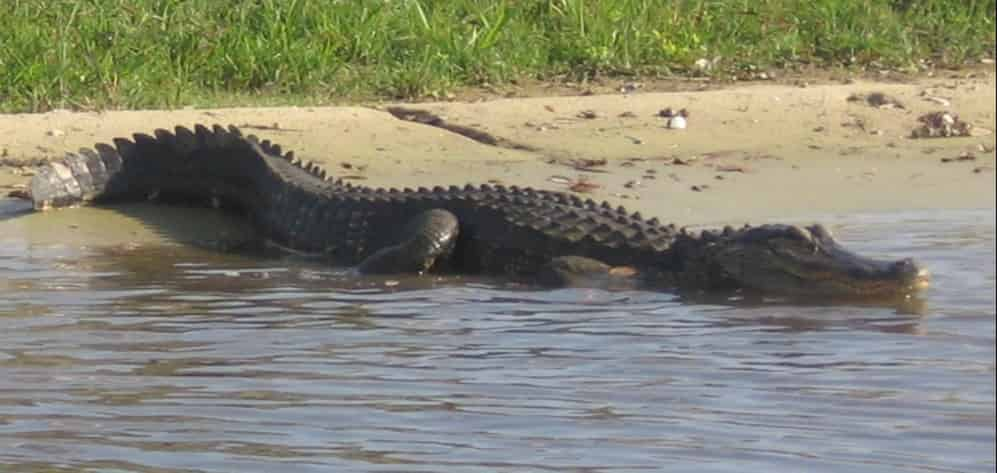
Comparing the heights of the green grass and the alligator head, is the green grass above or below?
above

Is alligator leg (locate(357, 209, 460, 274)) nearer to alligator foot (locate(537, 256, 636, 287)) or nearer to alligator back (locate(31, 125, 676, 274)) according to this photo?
alligator back (locate(31, 125, 676, 274))

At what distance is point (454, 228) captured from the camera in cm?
691

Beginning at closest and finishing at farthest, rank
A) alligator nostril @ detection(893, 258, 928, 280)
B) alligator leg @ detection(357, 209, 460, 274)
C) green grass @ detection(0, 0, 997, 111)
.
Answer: alligator nostril @ detection(893, 258, 928, 280), alligator leg @ detection(357, 209, 460, 274), green grass @ detection(0, 0, 997, 111)

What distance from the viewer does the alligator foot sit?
6.58 m

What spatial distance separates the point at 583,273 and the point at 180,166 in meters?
1.95

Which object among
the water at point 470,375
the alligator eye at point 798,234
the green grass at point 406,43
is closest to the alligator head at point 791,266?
the alligator eye at point 798,234

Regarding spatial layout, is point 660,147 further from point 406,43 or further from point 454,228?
point 406,43

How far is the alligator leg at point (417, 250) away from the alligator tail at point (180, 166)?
3.00 ft

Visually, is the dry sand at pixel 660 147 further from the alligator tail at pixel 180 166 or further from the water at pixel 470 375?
the water at pixel 470 375

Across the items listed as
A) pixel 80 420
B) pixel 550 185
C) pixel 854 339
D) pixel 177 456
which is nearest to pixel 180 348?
pixel 80 420

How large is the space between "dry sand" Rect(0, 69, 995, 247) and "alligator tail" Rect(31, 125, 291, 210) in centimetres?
17

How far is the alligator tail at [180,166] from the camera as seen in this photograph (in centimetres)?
762

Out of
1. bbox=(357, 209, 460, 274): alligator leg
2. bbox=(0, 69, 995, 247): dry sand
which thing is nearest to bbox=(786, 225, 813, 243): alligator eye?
bbox=(0, 69, 995, 247): dry sand

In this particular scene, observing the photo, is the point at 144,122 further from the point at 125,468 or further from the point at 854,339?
the point at 125,468
